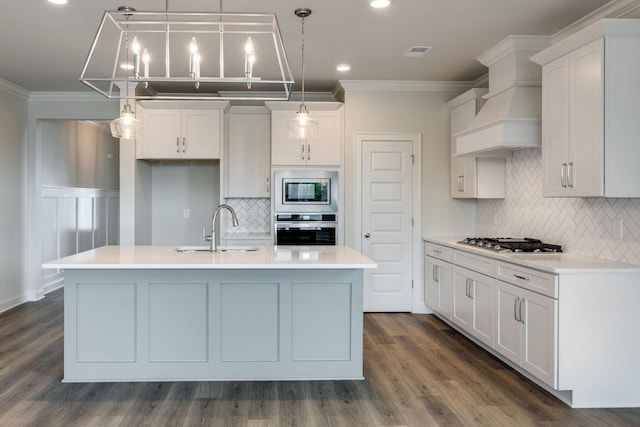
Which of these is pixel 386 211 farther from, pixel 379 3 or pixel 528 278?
pixel 379 3

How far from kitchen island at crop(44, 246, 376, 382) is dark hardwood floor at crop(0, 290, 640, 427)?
0.11 meters

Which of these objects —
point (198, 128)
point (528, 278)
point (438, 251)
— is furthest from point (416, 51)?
point (198, 128)

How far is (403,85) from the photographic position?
5.18 m

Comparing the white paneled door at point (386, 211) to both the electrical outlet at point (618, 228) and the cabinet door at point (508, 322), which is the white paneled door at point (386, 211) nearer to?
the cabinet door at point (508, 322)

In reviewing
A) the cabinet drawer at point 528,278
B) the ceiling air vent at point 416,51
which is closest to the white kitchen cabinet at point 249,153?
the ceiling air vent at point 416,51

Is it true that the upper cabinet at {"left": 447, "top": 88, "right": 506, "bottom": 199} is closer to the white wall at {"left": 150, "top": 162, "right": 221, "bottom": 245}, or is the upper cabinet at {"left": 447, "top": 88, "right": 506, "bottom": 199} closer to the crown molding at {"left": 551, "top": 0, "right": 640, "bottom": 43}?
the crown molding at {"left": 551, "top": 0, "right": 640, "bottom": 43}

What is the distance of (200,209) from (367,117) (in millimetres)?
2492

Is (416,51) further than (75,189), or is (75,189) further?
(75,189)

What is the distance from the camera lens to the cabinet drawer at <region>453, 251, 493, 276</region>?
12.0 ft

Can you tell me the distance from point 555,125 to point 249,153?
3311 millimetres

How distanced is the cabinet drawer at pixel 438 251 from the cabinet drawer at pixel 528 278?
1002mm

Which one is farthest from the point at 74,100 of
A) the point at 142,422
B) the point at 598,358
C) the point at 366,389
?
the point at 598,358

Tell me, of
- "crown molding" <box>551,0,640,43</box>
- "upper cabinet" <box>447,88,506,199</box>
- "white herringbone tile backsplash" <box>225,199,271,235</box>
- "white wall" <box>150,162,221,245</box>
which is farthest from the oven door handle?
"crown molding" <box>551,0,640,43</box>

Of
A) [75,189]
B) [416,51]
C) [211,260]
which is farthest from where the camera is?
[75,189]
